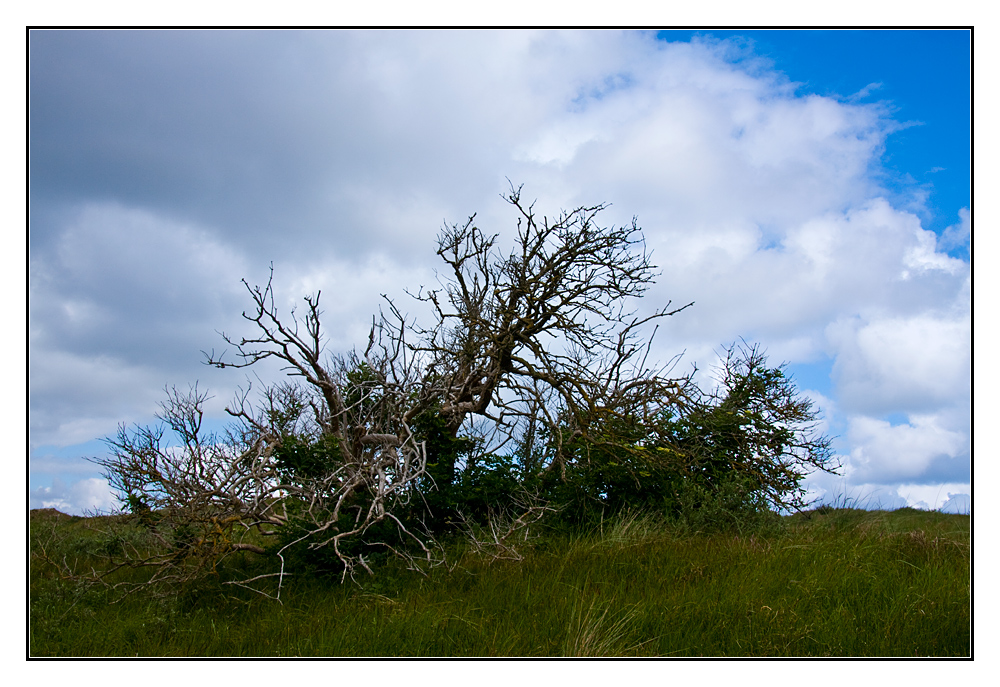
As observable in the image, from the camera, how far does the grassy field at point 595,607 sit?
6.04 meters

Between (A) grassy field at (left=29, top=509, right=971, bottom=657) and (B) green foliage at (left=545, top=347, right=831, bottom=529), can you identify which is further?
(B) green foliage at (left=545, top=347, right=831, bottom=529)

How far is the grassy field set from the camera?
19.8ft

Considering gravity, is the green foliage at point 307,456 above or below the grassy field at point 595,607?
above

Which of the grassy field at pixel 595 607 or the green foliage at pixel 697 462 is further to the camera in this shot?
the green foliage at pixel 697 462

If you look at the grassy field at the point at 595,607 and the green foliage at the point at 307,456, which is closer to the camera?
the grassy field at the point at 595,607

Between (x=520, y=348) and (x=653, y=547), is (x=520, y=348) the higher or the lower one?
the higher one

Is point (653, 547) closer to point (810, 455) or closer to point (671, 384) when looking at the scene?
point (671, 384)

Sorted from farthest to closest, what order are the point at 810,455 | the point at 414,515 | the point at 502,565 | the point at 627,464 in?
the point at 810,455 < the point at 627,464 < the point at 414,515 < the point at 502,565

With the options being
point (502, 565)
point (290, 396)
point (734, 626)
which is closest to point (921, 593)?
point (734, 626)

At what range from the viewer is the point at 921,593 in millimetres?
6879

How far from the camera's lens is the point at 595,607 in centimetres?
650

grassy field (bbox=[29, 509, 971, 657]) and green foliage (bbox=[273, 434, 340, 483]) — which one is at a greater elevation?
green foliage (bbox=[273, 434, 340, 483])

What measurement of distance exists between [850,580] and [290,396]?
27.6 feet

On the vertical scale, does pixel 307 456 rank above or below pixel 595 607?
above
